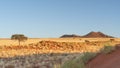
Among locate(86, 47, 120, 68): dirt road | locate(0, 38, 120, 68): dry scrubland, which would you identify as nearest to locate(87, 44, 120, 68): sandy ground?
locate(86, 47, 120, 68): dirt road

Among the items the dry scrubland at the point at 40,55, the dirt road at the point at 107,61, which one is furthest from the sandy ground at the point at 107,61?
the dry scrubland at the point at 40,55

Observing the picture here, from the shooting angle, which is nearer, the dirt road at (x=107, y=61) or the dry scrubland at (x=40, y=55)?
the dirt road at (x=107, y=61)

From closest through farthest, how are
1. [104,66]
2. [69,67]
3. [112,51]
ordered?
[104,66], [69,67], [112,51]

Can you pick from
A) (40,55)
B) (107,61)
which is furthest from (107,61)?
(40,55)

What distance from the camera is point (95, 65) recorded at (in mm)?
14094

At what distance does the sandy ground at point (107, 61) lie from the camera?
12656mm

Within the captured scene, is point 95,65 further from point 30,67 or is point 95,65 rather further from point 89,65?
point 30,67

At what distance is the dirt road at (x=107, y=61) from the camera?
498 inches

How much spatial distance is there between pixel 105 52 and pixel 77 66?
190cm

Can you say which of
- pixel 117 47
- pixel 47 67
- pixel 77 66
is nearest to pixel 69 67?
pixel 77 66

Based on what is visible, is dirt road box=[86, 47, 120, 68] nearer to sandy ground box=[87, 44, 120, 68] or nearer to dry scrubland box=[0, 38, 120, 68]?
sandy ground box=[87, 44, 120, 68]

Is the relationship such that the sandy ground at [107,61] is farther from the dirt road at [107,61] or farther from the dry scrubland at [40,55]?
the dry scrubland at [40,55]

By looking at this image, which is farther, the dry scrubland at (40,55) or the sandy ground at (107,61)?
the dry scrubland at (40,55)

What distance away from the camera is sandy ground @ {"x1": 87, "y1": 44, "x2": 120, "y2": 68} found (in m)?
12.7
